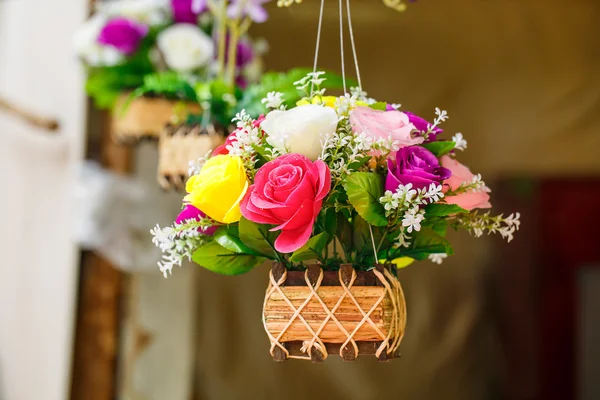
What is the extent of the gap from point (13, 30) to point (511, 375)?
8.07 feet

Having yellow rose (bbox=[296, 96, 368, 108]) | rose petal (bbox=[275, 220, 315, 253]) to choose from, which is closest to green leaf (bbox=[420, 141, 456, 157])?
yellow rose (bbox=[296, 96, 368, 108])

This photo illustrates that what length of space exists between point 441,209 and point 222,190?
29 cm

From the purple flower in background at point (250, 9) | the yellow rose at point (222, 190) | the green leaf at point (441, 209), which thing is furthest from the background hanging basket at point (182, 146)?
the green leaf at point (441, 209)

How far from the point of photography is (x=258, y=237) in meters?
1.04

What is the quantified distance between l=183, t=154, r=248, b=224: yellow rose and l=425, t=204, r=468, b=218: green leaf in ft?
0.80

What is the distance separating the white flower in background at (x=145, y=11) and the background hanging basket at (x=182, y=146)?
51cm

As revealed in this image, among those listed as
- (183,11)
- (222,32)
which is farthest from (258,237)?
(183,11)

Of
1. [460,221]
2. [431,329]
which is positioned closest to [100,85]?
[460,221]

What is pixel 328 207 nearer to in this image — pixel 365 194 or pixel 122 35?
pixel 365 194

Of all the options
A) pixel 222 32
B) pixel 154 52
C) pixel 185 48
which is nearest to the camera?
pixel 222 32

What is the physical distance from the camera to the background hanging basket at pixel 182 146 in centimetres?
157

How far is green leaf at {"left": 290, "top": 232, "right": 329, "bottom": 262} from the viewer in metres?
1.00

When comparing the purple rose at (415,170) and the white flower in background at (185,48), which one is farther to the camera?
the white flower in background at (185,48)

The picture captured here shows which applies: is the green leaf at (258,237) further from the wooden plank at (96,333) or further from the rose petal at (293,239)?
the wooden plank at (96,333)
